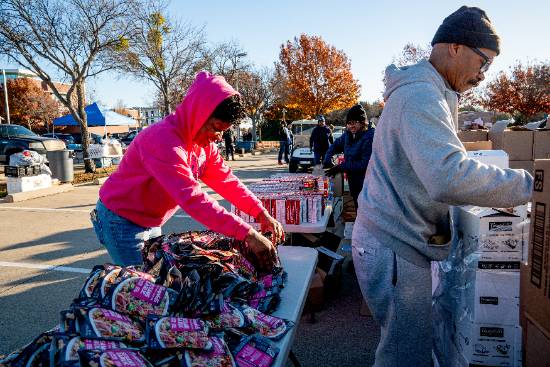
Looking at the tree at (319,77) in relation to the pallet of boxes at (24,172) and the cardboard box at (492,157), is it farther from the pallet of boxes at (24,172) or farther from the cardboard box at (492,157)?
the cardboard box at (492,157)

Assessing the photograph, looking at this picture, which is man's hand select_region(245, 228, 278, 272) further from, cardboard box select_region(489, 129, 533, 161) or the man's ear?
cardboard box select_region(489, 129, 533, 161)

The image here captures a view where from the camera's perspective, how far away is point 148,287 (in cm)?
153

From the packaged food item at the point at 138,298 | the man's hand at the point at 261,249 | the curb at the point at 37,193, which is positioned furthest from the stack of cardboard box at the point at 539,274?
the curb at the point at 37,193

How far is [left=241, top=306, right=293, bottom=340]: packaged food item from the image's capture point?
1.69 m

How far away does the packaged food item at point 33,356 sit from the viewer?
1.19m

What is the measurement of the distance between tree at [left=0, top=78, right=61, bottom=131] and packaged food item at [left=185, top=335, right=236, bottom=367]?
1742 inches

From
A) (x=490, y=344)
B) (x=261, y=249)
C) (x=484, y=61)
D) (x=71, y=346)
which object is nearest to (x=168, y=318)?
(x=71, y=346)

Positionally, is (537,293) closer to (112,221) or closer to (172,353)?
(172,353)

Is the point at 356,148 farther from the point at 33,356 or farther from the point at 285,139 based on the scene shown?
the point at 285,139

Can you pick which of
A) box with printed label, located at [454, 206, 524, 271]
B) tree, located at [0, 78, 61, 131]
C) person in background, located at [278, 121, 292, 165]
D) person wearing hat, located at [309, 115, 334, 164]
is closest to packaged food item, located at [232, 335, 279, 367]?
box with printed label, located at [454, 206, 524, 271]

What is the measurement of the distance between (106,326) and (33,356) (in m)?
0.21

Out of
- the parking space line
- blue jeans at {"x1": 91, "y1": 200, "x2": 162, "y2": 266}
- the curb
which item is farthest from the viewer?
the curb

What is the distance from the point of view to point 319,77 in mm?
34250

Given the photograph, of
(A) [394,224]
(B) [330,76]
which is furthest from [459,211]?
(B) [330,76]
